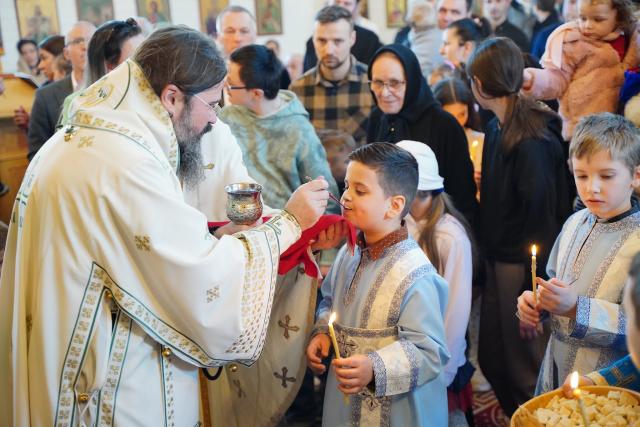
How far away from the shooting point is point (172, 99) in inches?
89.0

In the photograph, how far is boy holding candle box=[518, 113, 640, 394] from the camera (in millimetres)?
2312

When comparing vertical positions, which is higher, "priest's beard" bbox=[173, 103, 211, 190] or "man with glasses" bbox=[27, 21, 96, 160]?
"priest's beard" bbox=[173, 103, 211, 190]

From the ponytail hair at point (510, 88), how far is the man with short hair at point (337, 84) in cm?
137

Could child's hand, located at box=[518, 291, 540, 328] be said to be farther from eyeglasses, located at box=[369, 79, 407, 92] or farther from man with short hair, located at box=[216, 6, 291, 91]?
man with short hair, located at box=[216, 6, 291, 91]

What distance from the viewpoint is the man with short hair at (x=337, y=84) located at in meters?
4.67


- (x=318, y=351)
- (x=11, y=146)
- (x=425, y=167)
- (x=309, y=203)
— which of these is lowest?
(x=11, y=146)

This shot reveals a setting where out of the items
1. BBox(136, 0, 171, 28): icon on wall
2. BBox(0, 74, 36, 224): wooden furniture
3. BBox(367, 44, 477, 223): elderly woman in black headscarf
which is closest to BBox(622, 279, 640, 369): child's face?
BBox(367, 44, 477, 223): elderly woman in black headscarf

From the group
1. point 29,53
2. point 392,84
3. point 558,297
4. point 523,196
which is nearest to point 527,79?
point 523,196

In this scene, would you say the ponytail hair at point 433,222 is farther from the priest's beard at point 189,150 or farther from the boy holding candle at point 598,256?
the priest's beard at point 189,150

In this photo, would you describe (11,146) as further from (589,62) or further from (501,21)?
(589,62)

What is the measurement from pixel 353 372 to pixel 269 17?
11081mm

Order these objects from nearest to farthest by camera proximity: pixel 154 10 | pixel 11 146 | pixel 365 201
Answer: pixel 365 201 → pixel 11 146 → pixel 154 10

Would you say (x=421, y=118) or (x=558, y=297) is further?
(x=421, y=118)

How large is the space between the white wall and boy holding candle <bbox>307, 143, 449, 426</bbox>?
9.69 metres
